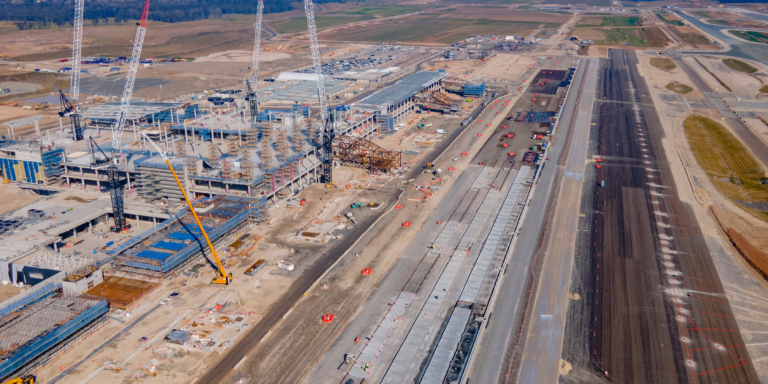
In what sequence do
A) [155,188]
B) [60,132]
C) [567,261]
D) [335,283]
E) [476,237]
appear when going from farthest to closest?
[60,132], [155,188], [476,237], [567,261], [335,283]

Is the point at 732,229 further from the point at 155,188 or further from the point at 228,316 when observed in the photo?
the point at 155,188

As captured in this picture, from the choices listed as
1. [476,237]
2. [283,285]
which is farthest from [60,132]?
[476,237]

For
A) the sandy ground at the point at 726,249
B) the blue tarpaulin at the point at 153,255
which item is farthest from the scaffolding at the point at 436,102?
the blue tarpaulin at the point at 153,255

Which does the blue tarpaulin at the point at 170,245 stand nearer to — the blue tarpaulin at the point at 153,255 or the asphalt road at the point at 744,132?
the blue tarpaulin at the point at 153,255

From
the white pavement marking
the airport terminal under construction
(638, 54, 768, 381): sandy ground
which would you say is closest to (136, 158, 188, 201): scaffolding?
the airport terminal under construction

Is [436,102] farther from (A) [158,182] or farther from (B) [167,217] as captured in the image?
(B) [167,217]

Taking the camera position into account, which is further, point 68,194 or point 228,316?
point 68,194

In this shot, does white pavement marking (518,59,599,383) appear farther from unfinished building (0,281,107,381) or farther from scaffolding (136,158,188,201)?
scaffolding (136,158,188,201)
